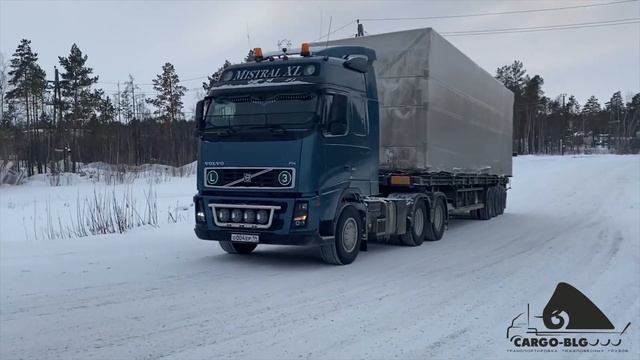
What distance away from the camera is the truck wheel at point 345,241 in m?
9.23

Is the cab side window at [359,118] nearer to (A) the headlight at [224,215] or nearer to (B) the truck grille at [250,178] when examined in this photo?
(B) the truck grille at [250,178]

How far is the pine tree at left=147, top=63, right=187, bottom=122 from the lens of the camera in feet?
209

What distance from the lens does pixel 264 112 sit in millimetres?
9008

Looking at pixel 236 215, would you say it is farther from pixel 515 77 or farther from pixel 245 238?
pixel 515 77

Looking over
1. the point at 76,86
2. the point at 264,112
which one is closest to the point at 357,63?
the point at 264,112

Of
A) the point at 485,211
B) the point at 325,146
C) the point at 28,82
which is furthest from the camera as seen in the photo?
the point at 28,82

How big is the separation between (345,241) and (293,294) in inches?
92.7

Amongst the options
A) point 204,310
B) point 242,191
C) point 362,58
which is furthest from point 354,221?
point 204,310

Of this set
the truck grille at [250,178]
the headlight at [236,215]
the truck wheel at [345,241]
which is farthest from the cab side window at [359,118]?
the headlight at [236,215]

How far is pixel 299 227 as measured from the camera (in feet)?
28.4

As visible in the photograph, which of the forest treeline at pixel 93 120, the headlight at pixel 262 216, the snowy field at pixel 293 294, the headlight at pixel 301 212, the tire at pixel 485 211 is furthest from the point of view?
the forest treeline at pixel 93 120

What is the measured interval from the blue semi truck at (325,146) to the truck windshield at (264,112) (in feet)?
0.06

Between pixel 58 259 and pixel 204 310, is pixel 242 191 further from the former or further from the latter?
pixel 58 259

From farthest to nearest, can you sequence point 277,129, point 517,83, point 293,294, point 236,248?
point 517,83, point 236,248, point 277,129, point 293,294
